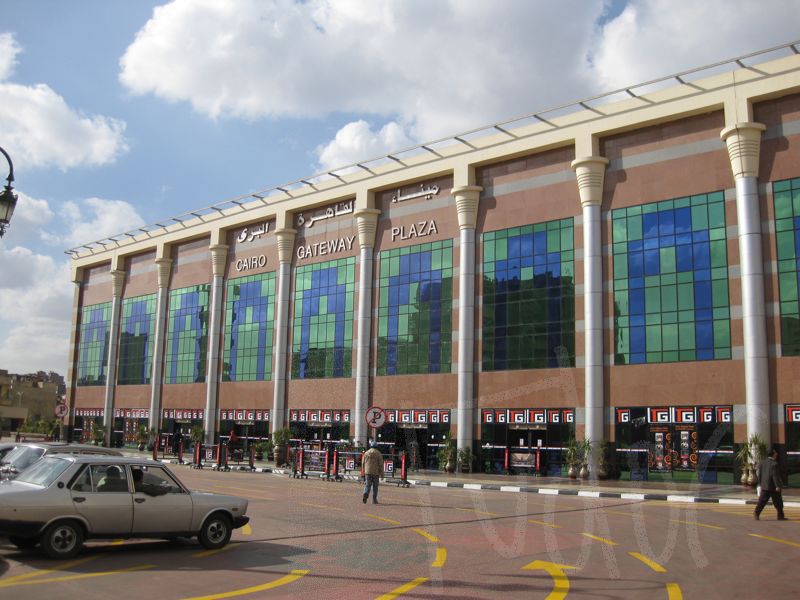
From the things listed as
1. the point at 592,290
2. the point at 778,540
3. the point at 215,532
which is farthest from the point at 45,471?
the point at 592,290

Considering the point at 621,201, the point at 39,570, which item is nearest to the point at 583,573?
the point at 39,570

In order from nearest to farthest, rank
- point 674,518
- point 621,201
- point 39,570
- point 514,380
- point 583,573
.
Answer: point 39,570 → point 583,573 → point 674,518 → point 621,201 → point 514,380

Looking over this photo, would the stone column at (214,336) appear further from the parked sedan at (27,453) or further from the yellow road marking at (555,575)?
the yellow road marking at (555,575)

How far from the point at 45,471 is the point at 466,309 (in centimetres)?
2953

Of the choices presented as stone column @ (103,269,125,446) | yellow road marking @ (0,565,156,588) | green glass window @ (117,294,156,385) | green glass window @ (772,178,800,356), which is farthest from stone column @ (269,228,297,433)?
yellow road marking @ (0,565,156,588)

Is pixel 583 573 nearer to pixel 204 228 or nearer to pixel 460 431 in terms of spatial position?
pixel 460 431

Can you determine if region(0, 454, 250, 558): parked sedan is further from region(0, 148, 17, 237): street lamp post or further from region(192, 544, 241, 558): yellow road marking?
region(0, 148, 17, 237): street lamp post

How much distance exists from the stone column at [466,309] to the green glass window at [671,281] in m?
7.79

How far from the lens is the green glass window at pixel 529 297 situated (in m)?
37.0

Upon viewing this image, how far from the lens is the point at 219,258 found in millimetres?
56125

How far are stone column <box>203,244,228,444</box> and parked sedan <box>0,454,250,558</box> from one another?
139 feet

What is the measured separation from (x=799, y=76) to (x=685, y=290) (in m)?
9.58

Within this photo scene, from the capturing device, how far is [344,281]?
47625 millimetres

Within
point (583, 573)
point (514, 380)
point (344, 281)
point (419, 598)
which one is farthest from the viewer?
point (344, 281)
